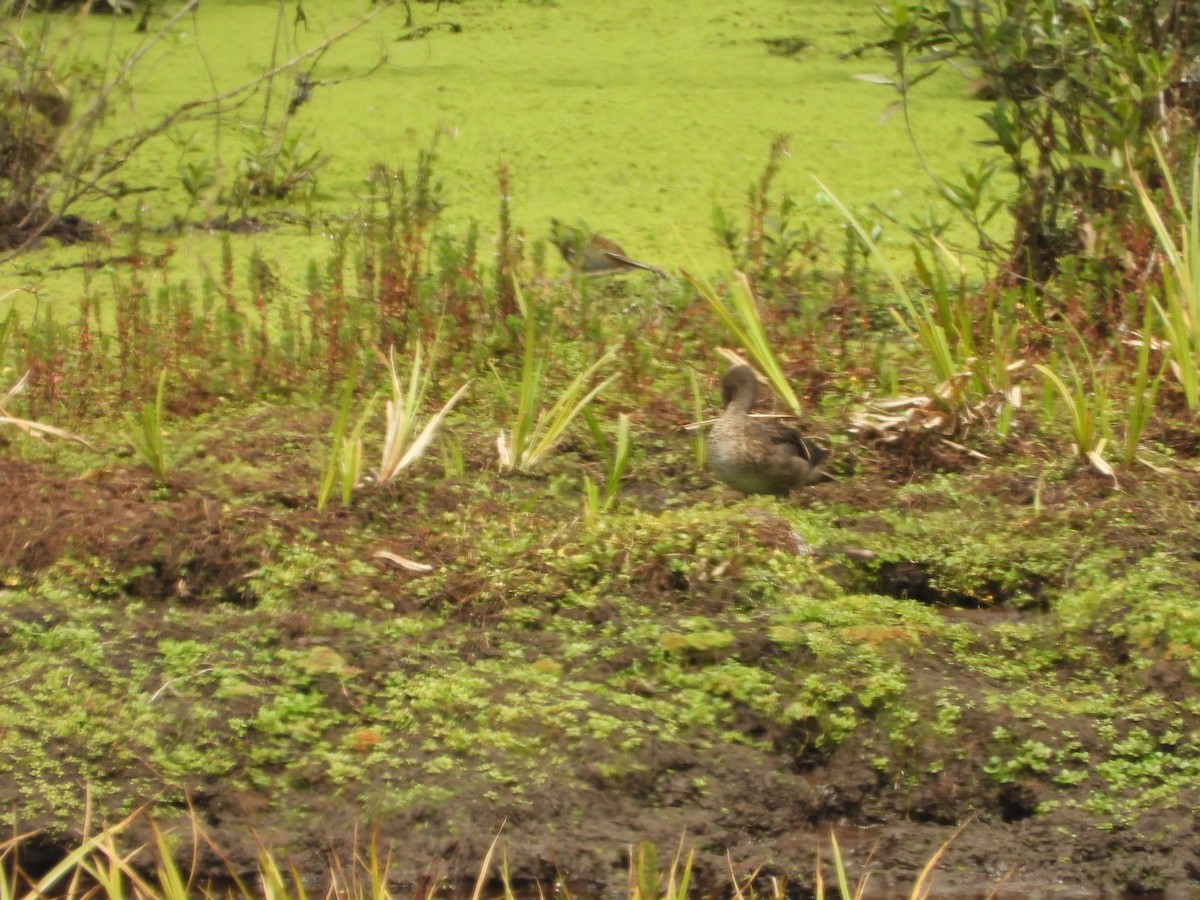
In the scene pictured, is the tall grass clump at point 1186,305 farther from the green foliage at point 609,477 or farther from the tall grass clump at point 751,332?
the green foliage at point 609,477

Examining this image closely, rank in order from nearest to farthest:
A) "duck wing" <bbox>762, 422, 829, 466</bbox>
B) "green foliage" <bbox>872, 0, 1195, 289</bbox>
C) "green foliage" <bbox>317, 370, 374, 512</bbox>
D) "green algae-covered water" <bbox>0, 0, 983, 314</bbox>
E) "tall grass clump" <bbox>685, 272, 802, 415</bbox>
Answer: "green foliage" <bbox>317, 370, 374, 512</bbox> < "duck wing" <bbox>762, 422, 829, 466</bbox> < "tall grass clump" <bbox>685, 272, 802, 415</bbox> < "green foliage" <bbox>872, 0, 1195, 289</bbox> < "green algae-covered water" <bbox>0, 0, 983, 314</bbox>

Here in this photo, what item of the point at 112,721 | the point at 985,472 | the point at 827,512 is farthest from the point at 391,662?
the point at 985,472

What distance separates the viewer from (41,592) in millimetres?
3477

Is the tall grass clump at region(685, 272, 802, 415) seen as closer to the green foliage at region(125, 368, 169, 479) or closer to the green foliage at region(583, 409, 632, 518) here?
the green foliage at region(583, 409, 632, 518)

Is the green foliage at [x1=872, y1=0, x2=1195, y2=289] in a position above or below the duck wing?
above

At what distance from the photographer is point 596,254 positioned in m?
6.05

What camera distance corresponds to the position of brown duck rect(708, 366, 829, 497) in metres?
4.14

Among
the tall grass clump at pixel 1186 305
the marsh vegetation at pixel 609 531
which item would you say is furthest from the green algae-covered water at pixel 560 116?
the tall grass clump at pixel 1186 305

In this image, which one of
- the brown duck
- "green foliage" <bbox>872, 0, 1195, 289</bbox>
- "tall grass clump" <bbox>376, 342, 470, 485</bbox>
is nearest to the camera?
"tall grass clump" <bbox>376, 342, 470, 485</bbox>

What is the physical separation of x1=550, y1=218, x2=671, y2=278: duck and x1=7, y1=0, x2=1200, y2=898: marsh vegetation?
0.03 metres

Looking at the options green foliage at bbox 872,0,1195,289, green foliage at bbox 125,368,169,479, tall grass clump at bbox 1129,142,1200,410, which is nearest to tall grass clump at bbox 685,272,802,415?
tall grass clump at bbox 1129,142,1200,410

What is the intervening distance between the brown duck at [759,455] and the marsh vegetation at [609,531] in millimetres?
74

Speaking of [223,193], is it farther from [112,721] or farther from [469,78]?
[112,721]

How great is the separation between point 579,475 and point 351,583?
1.03 m
